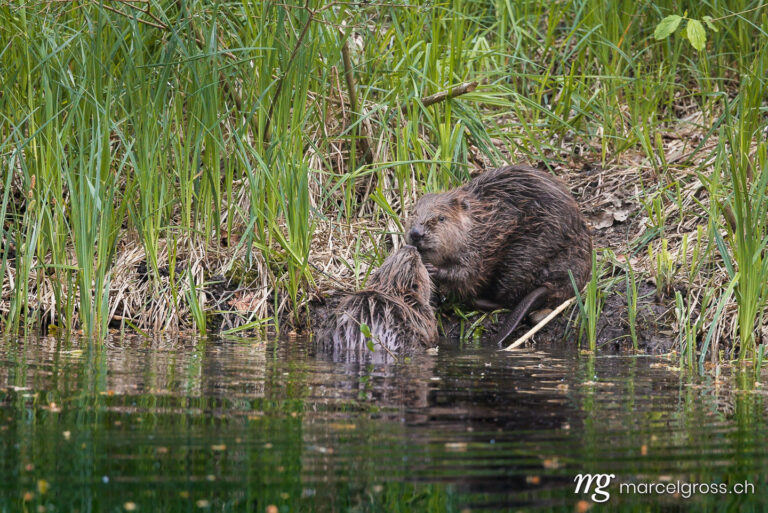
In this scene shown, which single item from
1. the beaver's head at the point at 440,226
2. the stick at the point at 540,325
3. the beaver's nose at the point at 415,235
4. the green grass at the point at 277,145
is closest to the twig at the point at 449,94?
the green grass at the point at 277,145

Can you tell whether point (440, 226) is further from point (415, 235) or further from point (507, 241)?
point (507, 241)

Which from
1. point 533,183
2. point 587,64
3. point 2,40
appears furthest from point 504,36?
point 2,40

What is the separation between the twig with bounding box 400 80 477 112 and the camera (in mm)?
5512

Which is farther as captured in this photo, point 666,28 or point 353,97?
point 353,97

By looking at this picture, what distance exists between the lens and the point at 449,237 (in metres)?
5.11

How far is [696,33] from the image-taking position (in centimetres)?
546

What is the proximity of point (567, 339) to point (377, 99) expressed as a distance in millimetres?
2075

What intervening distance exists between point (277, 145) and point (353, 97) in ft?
3.55

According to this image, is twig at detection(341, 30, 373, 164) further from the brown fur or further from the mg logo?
→ the mg logo

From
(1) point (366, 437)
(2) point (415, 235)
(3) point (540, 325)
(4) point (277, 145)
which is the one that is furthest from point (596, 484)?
(4) point (277, 145)

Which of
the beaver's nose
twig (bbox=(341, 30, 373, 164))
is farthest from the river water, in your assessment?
twig (bbox=(341, 30, 373, 164))

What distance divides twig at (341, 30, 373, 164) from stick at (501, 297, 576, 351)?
4.94 ft

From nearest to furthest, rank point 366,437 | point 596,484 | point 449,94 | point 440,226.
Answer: point 596,484, point 366,437, point 440,226, point 449,94

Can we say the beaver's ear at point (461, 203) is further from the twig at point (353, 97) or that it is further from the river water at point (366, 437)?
the river water at point (366, 437)
